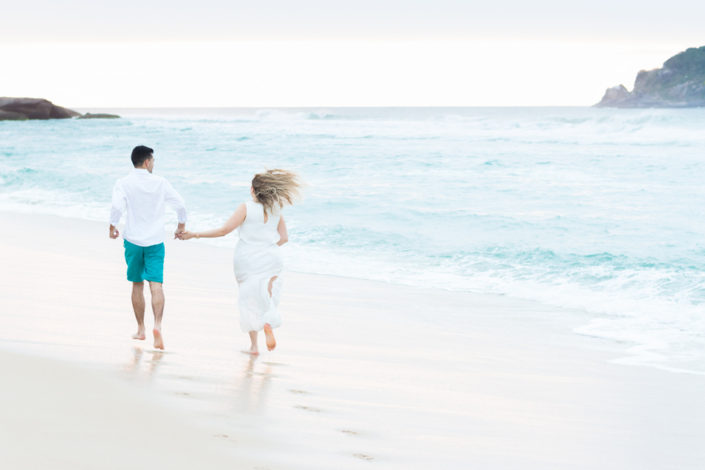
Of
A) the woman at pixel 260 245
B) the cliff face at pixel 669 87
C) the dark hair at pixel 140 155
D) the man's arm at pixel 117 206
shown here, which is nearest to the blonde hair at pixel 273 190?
the woman at pixel 260 245

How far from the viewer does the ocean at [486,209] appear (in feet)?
31.9

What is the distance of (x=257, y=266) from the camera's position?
19.8 feet

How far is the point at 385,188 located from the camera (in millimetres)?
21391

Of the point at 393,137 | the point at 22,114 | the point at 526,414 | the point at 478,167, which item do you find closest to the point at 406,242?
the point at 526,414

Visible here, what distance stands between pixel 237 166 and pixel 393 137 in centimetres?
1687

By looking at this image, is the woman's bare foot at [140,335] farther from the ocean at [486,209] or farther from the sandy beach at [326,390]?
the ocean at [486,209]

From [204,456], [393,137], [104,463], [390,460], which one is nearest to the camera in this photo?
[104,463]

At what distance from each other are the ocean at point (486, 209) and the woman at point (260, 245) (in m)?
3.20

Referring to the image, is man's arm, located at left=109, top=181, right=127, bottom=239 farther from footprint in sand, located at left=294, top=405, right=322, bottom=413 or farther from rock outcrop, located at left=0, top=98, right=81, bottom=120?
rock outcrop, located at left=0, top=98, right=81, bottom=120

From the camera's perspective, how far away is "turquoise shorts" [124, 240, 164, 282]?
238 inches

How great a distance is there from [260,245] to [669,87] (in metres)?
129

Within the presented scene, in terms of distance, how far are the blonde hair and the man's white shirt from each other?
0.60m

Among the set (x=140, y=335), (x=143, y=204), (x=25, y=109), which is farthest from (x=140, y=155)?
(x=25, y=109)

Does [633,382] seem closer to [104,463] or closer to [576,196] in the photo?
[104,463]
